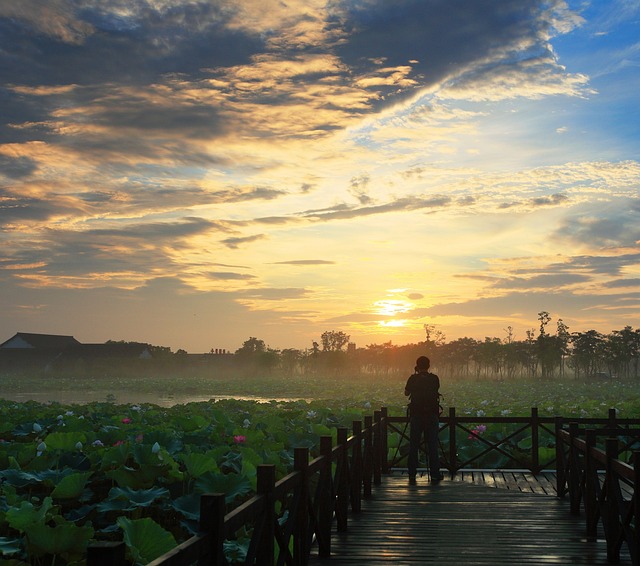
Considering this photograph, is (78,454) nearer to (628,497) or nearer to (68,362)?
(628,497)

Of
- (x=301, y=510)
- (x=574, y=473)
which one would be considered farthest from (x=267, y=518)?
(x=574, y=473)

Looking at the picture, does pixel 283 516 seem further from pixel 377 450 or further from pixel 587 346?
pixel 587 346

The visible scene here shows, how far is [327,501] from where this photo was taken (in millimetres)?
6910

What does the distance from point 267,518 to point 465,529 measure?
3.60 meters

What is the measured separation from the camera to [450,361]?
8744cm

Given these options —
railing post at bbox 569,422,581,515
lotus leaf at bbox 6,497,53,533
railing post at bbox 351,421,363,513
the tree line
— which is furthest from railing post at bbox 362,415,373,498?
the tree line

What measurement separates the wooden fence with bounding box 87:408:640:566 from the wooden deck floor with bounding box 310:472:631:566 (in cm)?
25

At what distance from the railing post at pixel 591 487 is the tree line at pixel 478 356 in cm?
7165

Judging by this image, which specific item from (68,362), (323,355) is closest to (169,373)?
(68,362)

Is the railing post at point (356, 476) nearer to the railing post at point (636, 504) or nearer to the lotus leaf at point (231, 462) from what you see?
the lotus leaf at point (231, 462)

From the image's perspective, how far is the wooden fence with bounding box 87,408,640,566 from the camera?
3582 millimetres

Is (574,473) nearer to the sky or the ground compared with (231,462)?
nearer to the ground

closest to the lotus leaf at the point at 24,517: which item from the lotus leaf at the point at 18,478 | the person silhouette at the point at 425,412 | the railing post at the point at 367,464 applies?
the lotus leaf at the point at 18,478

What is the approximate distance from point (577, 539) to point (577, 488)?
1353mm
